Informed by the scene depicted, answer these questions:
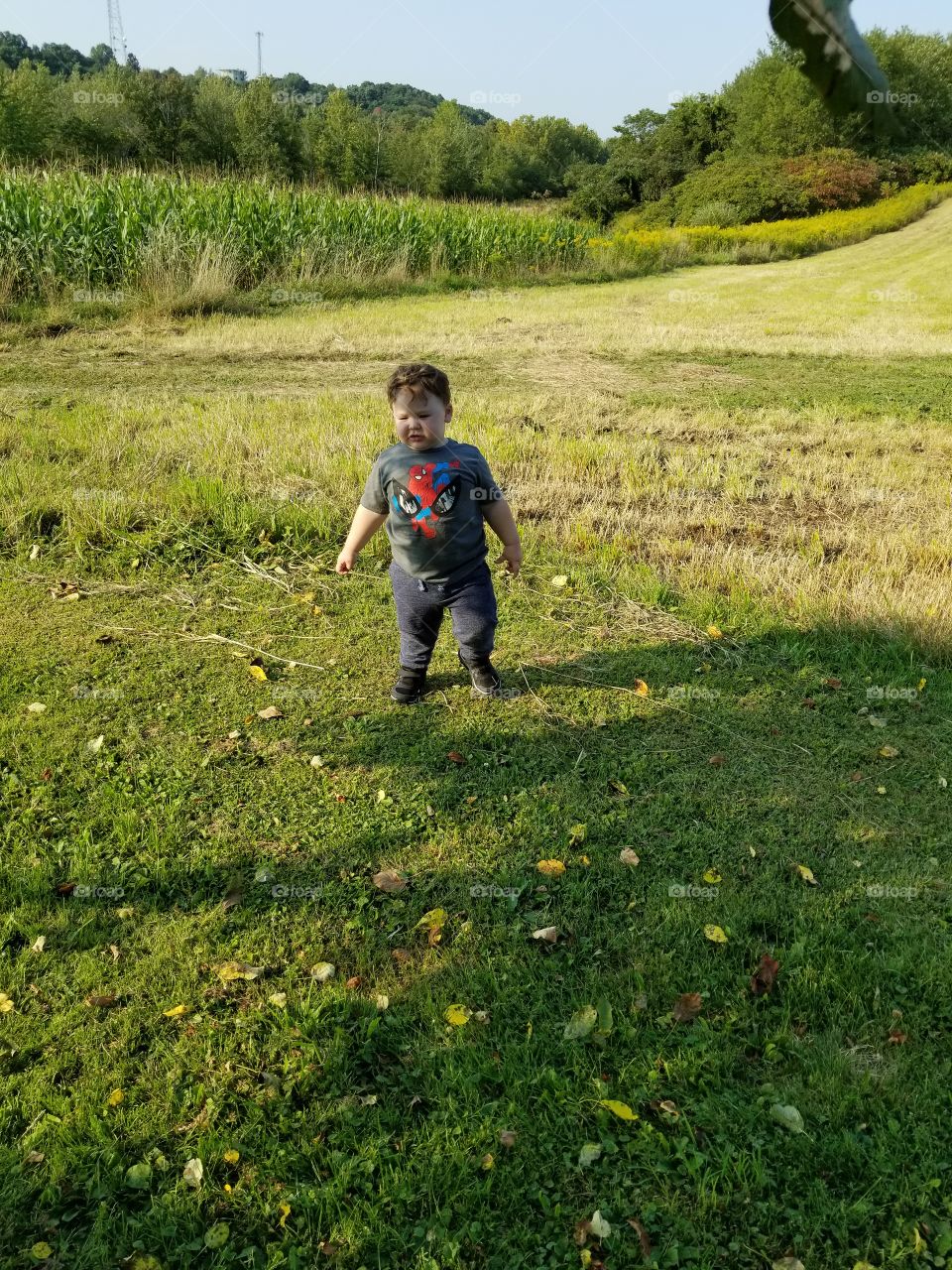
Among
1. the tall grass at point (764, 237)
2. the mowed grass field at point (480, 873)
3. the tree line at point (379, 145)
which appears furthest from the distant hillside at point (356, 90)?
the mowed grass field at point (480, 873)

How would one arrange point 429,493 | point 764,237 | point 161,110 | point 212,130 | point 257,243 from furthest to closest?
point 212,130
point 161,110
point 764,237
point 257,243
point 429,493

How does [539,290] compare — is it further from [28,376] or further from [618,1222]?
[618,1222]

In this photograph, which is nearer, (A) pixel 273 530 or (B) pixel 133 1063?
(B) pixel 133 1063

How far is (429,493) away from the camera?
4.00 meters

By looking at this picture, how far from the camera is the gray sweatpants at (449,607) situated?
13.8 feet

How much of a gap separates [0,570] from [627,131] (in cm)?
2733

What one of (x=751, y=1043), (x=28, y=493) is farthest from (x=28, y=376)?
(x=751, y=1043)

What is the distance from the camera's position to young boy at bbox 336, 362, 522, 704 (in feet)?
12.9

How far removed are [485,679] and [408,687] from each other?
39 cm

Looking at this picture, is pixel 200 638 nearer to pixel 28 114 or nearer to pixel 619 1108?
pixel 619 1108

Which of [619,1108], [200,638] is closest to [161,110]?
[200,638]

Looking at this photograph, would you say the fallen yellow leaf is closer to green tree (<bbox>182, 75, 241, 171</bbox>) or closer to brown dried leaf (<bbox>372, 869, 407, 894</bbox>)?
brown dried leaf (<bbox>372, 869, 407, 894</bbox>)

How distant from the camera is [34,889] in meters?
3.26

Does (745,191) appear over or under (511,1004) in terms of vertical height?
over
